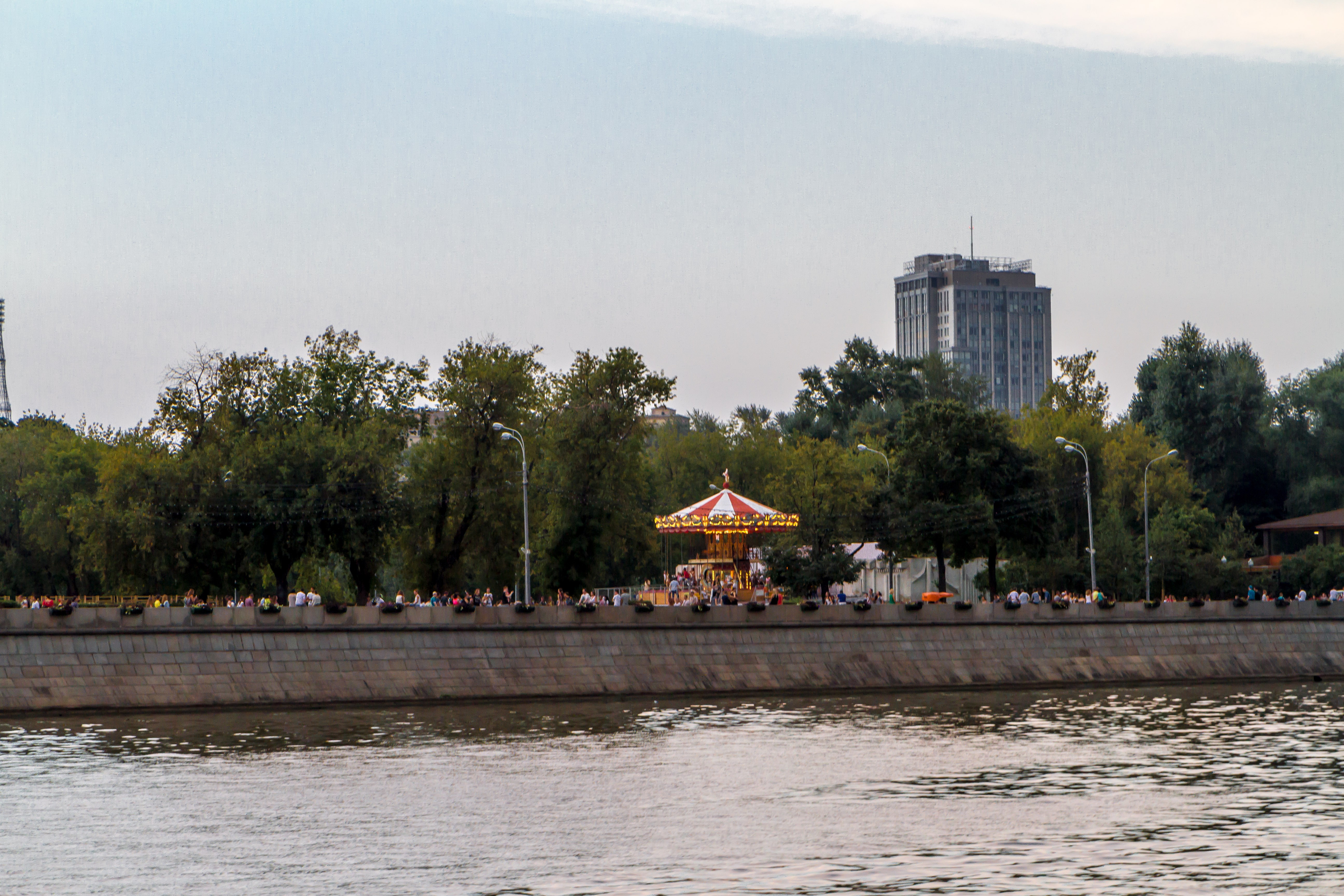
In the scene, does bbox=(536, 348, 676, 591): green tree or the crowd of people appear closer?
the crowd of people

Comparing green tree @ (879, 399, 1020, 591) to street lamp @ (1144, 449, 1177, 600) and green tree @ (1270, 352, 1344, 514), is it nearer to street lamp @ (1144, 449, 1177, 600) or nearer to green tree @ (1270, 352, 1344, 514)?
street lamp @ (1144, 449, 1177, 600)

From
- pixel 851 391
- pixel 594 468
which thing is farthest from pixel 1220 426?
pixel 594 468

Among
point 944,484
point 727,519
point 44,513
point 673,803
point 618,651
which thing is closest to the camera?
point 673,803

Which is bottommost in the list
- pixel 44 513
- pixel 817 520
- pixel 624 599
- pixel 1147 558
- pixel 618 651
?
pixel 618 651

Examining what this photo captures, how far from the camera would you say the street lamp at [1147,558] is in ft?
225

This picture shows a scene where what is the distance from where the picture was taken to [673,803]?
86.4 feet

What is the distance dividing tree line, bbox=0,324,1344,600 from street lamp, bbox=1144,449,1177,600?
56cm

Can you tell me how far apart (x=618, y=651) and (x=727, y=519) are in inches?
543

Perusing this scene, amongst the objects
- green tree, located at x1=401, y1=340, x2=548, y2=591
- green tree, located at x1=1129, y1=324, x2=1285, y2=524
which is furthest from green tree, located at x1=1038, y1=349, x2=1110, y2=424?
green tree, located at x1=401, y1=340, x2=548, y2=591

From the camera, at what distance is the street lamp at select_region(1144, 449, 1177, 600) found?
6869 cm

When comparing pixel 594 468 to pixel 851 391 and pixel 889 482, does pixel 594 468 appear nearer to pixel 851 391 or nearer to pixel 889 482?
pixel 889 482

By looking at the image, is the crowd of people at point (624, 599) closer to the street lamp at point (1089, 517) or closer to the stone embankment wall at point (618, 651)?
the stone embankment wall at point (618, 651)

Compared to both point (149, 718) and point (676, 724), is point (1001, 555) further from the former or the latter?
point (149, 718)

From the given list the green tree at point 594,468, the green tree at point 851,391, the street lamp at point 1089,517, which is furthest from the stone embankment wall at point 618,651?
the green tree at point 851,391
